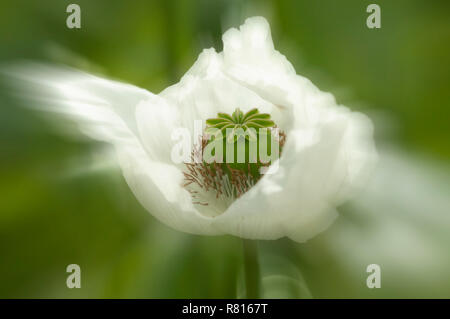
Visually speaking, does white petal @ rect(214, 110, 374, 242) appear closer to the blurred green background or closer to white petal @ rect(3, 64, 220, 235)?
white petal @ rect(3, 64, 220, 235)

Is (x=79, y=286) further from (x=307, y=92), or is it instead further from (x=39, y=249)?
(x=307, y=92)

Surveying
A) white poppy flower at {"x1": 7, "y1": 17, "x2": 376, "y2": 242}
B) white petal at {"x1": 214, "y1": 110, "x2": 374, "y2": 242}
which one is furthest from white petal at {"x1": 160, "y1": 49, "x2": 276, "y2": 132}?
white petal at {"x1": 214, "y1": 110, "x2": 374, "y2": 242}

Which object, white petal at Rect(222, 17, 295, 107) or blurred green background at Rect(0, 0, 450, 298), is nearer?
white petal at Rect(222, 17, 295, 107)

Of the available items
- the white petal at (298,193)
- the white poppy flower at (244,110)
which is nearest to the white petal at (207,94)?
the white poppy flower at (244,110)

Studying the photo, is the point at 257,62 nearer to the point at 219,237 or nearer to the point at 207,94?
the point at 207,94

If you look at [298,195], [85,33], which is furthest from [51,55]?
[298,195]

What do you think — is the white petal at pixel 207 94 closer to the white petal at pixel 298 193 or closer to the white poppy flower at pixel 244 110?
the white poppy flower at pixel 244 110

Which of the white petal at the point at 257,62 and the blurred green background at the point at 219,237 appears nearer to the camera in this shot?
the white petal at the point at 257,62

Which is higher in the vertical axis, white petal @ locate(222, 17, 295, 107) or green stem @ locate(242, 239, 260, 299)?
white petal @ locate(222, 17, 295, 107)
